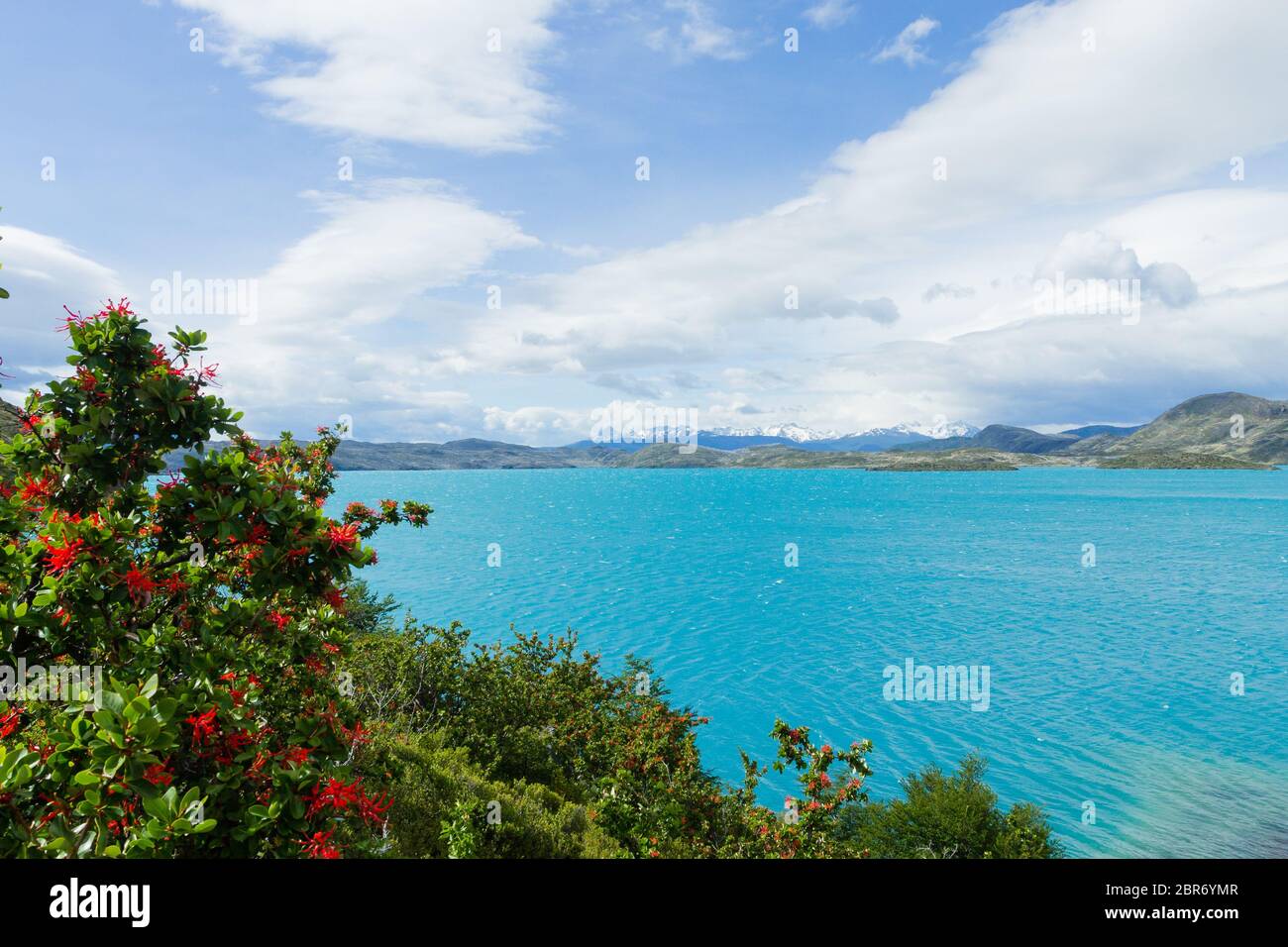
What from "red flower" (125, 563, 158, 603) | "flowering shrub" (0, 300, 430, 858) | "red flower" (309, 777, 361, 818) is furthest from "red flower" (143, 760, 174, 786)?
"red flower" (125, 563, 158, 603)

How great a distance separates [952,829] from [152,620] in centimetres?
2723

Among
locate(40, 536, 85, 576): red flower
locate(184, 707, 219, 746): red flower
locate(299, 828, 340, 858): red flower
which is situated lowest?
locate(299, 828, 340, 858): red flower

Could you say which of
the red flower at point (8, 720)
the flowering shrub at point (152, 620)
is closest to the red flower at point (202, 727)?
the flowering shrub at point (152, 620)

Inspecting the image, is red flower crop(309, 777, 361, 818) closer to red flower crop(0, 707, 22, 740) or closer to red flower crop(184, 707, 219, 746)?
red flower crop(184, 707, 219, 746)

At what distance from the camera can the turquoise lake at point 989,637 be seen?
35781mm

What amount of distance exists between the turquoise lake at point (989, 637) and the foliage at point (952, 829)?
27.9 feet

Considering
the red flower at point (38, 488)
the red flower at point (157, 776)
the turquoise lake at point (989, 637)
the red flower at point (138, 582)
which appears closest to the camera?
the red flower at point (157, 776)

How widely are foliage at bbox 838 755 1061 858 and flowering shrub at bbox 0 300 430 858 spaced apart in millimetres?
24555

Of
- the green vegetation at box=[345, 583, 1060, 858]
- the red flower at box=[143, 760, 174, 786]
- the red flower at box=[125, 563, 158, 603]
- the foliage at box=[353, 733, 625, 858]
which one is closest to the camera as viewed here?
the red flower at box=[143, 760, 174, 786]

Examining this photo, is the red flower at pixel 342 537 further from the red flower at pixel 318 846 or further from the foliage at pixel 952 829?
the foliage at pixel 952 829

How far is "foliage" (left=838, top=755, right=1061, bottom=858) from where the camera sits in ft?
73.0

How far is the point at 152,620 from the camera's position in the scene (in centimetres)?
648

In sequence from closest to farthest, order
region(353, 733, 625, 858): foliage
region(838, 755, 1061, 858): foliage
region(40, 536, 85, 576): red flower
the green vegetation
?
Answer: region(40, 536, 85, 576): red flower < region(353, 733, 625, 858): foliage < the green vegetation < region(838, 755, 1061, 858): foliage

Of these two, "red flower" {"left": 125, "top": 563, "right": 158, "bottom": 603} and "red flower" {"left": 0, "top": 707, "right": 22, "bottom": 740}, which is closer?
"red flower" {"left": 0, "top": 707, "right": 22, "bottom": 740}
